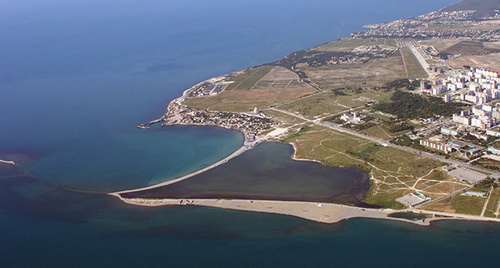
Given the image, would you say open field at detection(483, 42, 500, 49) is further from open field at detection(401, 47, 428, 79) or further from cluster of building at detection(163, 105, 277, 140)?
cluster of building at detection(163, 105, 277, 140)

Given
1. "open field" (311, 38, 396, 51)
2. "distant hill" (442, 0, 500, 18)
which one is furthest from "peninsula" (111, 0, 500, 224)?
"distant hill" (442, 0, 500, 18)

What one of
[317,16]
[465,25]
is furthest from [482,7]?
[317,16]

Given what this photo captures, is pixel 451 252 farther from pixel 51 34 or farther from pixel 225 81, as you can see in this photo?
pixel 51 34

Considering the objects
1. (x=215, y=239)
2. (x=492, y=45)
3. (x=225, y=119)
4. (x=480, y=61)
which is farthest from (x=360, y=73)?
(x=215, y=239)

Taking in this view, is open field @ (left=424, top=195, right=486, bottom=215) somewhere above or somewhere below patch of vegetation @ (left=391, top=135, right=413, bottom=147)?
below

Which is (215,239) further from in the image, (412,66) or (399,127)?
(412,66)

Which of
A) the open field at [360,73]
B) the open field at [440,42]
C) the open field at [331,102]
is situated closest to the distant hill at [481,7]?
the open field at [440,42]

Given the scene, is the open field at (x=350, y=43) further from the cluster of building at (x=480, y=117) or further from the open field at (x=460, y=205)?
the open field at (x=460, y=205)
